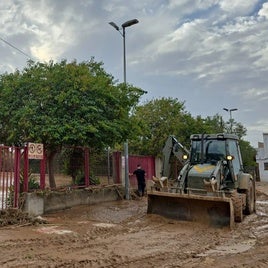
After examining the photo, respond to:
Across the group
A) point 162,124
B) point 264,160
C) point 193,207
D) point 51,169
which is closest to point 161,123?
point 162,124

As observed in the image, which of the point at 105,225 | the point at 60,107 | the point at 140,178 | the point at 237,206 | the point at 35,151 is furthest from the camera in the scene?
the point at 140,178

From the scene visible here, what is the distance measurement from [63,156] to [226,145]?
7.13 meters

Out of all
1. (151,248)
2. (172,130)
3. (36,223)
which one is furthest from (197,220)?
(172,130)

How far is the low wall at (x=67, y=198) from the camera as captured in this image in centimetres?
1168

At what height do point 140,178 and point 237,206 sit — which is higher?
point 140,178

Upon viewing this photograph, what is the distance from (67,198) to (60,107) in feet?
11.8

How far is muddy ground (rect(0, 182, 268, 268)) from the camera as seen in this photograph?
6.42 m

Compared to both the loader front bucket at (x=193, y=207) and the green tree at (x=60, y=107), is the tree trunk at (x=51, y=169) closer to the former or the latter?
the green tree at (x=60, y=107)

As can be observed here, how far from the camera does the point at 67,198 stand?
13.7 metres

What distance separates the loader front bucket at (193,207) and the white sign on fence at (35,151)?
3858 mm

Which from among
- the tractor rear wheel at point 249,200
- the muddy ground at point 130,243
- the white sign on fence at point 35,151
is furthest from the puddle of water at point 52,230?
the tractor rear wheel at point 249,200

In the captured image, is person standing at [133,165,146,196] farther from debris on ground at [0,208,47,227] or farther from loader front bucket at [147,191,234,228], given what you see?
debris on ground at [0,208,47,227]

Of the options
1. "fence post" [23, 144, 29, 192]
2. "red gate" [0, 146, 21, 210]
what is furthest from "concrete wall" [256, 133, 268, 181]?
"red gate" [0, 146, 21, 210]

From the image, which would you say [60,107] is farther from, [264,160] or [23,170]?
[264,160]
